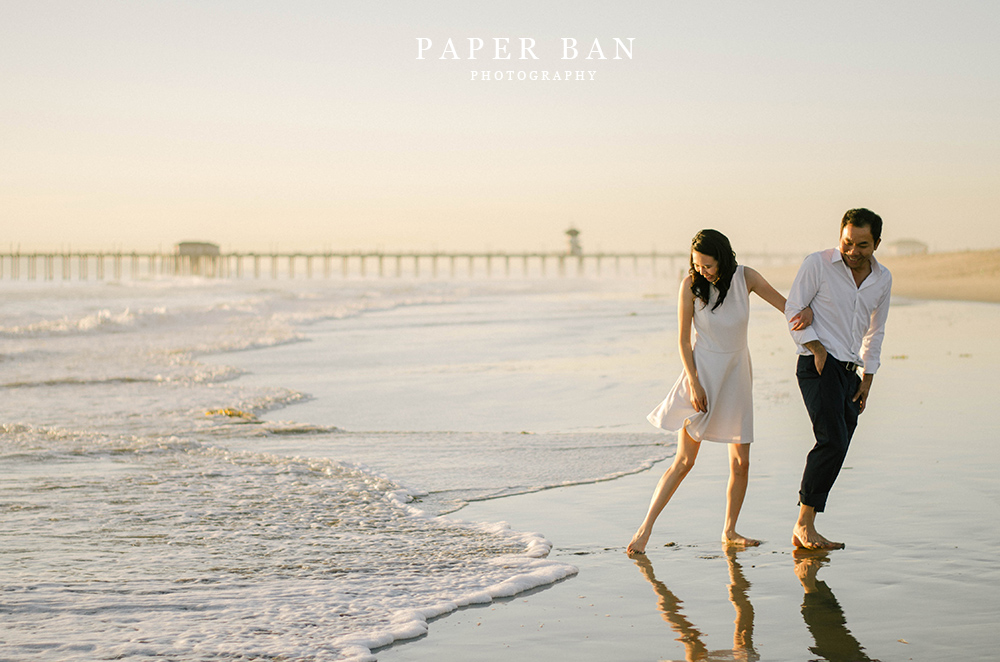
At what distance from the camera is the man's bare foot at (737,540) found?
4.02 metres

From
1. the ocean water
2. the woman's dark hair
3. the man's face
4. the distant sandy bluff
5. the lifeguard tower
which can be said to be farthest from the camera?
the lifeguard tower

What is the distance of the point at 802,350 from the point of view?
400 cm

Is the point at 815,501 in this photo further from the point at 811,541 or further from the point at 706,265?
the point at 706,265

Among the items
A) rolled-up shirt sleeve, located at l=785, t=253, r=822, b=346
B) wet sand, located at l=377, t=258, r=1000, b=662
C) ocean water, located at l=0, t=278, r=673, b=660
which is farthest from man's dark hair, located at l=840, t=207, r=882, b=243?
ocean water, located at l=0, t=278, r=673, b=660

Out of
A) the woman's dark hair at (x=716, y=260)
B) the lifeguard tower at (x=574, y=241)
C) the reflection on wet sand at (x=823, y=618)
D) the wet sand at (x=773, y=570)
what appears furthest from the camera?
the lifeguard tower at (x=574, y=241)

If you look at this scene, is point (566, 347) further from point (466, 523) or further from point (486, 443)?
point (466, 523)

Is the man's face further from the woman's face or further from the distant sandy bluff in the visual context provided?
the distant sandy bluff

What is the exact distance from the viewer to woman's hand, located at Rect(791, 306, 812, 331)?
3898mm

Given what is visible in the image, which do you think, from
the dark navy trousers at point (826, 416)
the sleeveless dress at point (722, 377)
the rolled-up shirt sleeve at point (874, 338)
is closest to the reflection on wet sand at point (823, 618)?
the dark navy trousers at point (826, 416)

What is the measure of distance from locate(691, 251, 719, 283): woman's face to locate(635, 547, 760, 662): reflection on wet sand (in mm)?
1231

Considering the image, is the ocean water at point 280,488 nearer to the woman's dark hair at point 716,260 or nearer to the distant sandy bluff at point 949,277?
the woman's dark hair at point 716,260

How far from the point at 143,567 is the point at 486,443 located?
319 centimetres

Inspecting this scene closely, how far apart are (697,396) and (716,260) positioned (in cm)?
61

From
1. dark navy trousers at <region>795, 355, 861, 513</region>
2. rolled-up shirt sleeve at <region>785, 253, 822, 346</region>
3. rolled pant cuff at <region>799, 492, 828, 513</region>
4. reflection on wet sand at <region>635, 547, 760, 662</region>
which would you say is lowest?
reflection on wet sand at <region>635, 547, 760, 662</region>
